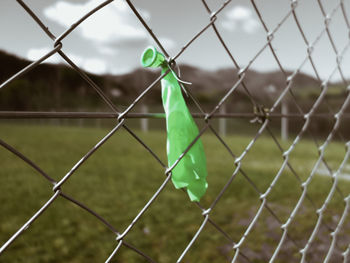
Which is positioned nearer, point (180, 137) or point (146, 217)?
point (180, 137)

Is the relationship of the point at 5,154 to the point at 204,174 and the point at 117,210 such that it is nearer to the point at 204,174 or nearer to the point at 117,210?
the point at 117,210

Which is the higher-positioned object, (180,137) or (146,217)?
(146,217)

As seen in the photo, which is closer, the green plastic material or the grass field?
the green plastic material

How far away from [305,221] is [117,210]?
4.27ft

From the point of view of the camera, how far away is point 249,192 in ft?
9.80

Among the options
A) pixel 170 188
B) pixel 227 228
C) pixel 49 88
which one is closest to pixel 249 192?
pixel 170 188

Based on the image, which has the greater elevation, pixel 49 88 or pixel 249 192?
pixel 49 88

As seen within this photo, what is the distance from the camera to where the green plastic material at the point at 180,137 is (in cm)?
63

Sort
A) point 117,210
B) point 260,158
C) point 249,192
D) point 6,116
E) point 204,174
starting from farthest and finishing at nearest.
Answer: point 260,158 < point 249,192 < point 117,210 < point 204,174 < point 6,116

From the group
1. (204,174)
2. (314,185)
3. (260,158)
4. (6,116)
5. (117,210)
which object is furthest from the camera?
(260,158)

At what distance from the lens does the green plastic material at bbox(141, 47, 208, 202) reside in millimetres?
632

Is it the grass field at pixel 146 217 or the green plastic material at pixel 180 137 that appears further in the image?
the grass field at pixel 146 217

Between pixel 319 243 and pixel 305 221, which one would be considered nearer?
pixel 319 243

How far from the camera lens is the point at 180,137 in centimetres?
65
